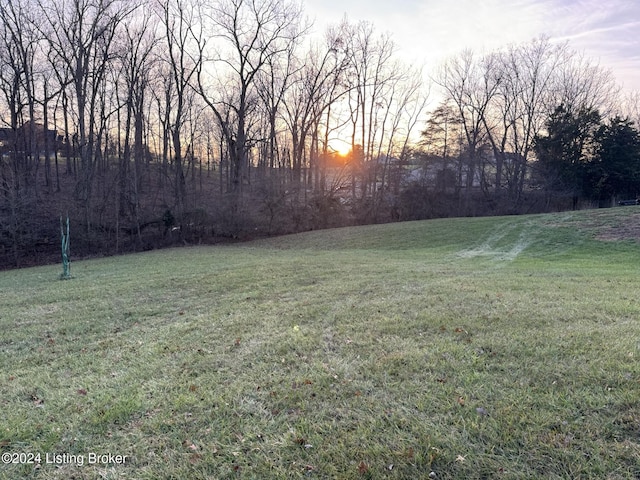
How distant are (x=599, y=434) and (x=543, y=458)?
48cm

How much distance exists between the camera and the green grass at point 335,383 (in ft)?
7.51

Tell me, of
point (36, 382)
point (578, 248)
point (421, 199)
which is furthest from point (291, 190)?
point (36, 382)

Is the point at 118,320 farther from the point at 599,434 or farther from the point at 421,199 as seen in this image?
the point at 421,199

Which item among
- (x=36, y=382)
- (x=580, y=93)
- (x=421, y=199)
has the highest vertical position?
(x=580, y=93)

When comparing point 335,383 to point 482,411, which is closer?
point 482,411

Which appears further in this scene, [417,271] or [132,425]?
[417,271]

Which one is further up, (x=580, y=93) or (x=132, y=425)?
(x=580, y=93)

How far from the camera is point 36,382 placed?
11.9 feet

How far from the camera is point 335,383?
10.6ft

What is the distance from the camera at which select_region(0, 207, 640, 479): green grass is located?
2.29m

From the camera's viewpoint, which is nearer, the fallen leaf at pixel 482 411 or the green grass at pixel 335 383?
the green grass at pixel 335 383

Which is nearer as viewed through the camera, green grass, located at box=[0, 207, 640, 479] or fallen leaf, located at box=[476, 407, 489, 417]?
green grass, located at box=[0, 207, 640, 479]

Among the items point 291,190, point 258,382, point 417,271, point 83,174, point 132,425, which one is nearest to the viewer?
point 132,425

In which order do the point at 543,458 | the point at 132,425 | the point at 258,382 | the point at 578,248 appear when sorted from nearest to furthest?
1. the point at 543,458
2. the point at 132,425
3. the point at 258,382
4. the point at 578,248
